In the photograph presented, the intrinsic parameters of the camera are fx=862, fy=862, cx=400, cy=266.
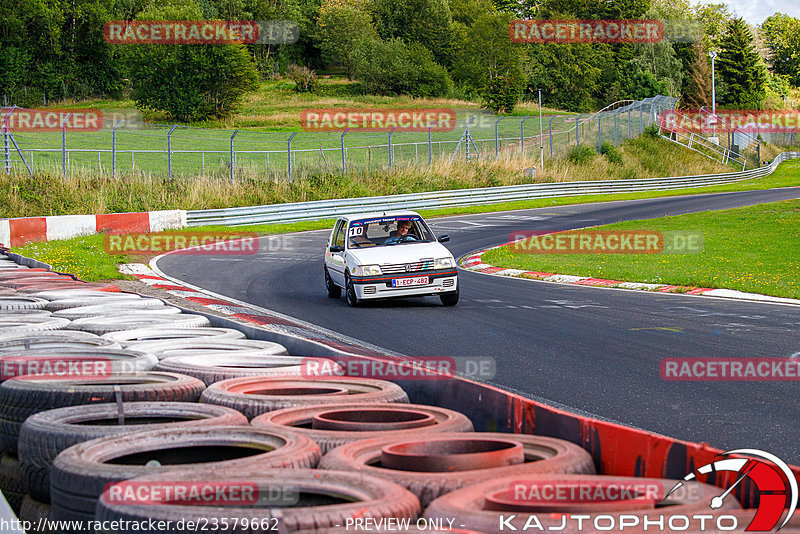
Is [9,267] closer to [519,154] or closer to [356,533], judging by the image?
Result: [356,533]

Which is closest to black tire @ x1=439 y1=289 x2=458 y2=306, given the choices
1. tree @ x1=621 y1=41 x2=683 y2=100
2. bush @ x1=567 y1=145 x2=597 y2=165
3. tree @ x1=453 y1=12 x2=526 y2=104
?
bush @ x1=567 y1=145 x2=597 y2=165

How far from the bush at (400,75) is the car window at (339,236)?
268ft

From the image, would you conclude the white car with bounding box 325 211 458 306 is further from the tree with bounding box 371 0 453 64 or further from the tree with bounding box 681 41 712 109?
the tree with bounding box 371 0 453 64

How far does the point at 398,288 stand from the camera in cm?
1348

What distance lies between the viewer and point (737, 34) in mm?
100062

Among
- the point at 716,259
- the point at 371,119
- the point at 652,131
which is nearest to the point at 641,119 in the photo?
the point at 652,131

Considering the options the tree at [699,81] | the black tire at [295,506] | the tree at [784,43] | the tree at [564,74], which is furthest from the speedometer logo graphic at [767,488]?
the tree at [784,43]

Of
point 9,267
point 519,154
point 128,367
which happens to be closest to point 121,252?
point 9,267

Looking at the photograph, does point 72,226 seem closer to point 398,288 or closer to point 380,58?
point 398,288

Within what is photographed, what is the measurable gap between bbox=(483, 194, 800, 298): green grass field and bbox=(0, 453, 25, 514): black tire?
12.0 meters

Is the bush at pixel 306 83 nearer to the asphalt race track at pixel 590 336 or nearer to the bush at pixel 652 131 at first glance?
the bush at pixel 652 131

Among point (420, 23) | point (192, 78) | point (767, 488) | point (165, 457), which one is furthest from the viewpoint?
point (420, 23)

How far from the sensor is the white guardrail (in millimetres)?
31463

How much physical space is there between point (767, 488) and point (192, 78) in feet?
253
